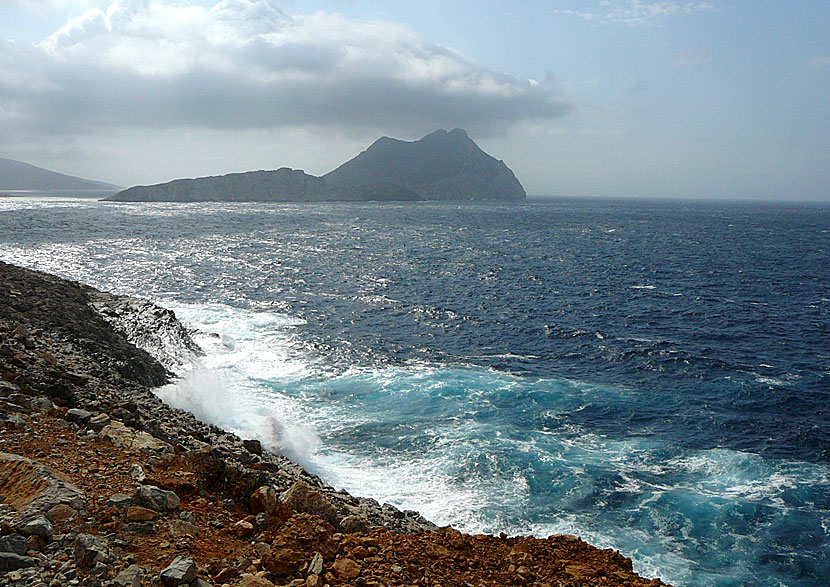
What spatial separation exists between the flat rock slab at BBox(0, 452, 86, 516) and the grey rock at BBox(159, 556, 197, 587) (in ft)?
8.73

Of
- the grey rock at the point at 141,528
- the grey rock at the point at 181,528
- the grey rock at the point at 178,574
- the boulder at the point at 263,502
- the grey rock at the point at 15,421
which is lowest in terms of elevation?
the boulder at the point at 263,502

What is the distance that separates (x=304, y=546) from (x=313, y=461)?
14.0 meters

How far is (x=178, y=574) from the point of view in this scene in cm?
838

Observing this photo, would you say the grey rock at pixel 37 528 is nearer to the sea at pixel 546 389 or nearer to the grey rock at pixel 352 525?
the grey rock at pixel 352 525

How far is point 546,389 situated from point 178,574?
2642 centimetres

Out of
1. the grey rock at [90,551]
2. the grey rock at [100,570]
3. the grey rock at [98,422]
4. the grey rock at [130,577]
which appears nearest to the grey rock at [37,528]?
the grey rock at [90,551]

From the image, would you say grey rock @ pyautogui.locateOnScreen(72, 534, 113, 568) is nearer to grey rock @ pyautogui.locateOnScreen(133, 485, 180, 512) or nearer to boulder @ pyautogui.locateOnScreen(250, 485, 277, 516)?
grey rock @ pyautogui.locateOnScreen(133, 485, 180, 512)

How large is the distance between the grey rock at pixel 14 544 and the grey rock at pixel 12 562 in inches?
4.0

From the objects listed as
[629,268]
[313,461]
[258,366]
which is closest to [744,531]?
[313,461]

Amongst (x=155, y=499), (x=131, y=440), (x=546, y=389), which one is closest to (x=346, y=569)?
(x=155, y=499)

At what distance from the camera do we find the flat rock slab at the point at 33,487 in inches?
377

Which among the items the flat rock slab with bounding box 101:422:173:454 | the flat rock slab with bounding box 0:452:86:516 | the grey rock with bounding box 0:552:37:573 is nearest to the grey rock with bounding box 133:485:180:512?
the flat rock slab with bounding box 0:452:86:516

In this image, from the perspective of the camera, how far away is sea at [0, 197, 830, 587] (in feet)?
66.0

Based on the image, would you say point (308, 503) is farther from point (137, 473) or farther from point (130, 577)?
point (130, 577)
